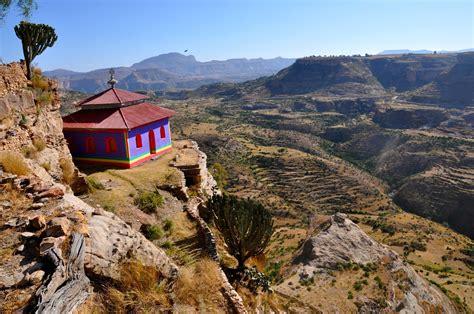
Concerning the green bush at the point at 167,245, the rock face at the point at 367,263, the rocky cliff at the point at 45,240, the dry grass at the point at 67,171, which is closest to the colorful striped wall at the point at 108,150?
the dry grass at the point at 67,171

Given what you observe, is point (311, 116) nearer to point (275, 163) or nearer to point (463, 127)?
point (463, 127)

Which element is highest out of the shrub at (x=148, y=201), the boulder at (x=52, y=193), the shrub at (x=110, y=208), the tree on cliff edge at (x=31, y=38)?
the tree on cliff edge at (x=31, y=38)

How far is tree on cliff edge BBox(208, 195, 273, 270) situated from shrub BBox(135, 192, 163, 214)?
2.47 metres

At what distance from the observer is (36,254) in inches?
284

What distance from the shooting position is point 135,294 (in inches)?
306

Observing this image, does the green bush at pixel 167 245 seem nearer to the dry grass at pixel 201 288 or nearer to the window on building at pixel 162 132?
the dry grass at pixel 201 288

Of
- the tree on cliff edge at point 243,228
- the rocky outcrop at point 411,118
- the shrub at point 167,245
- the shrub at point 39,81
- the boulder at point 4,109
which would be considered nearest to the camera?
the boulder at point 4,109

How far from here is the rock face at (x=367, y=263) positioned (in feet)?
75.6

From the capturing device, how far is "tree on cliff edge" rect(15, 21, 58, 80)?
14.2 metres

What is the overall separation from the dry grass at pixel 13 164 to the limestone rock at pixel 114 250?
2.77 metres

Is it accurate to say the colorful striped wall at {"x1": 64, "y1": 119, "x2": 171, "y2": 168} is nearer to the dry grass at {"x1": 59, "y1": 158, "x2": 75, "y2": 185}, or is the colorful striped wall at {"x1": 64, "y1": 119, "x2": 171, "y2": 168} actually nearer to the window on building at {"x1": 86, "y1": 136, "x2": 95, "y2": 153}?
the window on building at {"x1": 86, "y1": 136, "x2": 95, "y2": 153}

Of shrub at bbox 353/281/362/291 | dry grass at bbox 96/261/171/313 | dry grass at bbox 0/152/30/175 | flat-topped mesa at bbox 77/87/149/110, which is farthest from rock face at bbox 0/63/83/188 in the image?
shrub at bbox 353/281/362/291

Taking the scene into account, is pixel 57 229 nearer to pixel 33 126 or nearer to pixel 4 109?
pixel 4 109

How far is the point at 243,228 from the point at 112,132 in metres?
9.04
